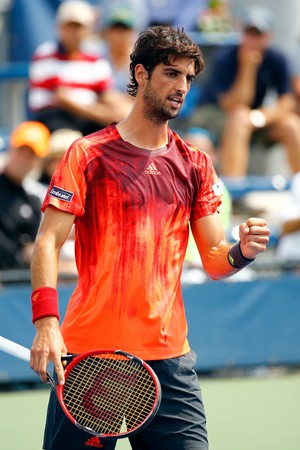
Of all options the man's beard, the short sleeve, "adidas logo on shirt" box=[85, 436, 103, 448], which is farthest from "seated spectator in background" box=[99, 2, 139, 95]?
"adidas logo on shirt" box=[85, 436, 103, 448]

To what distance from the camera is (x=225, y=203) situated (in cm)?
827

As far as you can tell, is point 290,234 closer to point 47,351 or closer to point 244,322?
point 244,322

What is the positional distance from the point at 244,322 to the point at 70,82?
8.33 feet

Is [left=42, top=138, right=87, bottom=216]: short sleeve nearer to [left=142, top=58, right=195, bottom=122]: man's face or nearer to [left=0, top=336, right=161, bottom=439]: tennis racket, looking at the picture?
[left=142, top=58, right=195, bottom=122]: man's face

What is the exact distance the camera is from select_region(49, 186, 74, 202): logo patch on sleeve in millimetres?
3867

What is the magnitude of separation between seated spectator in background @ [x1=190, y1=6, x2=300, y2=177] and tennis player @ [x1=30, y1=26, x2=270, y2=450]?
17.4 feet

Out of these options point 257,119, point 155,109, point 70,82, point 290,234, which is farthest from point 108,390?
point 257,119

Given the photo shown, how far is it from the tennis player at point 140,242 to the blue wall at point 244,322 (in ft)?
12.0

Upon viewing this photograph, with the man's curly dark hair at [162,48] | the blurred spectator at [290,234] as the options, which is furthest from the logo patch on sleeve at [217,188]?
the blurred spectator at [290,234]

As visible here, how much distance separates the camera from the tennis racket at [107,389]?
12.3 feet

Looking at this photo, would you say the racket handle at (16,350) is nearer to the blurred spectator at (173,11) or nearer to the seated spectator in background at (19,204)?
the seated spectator in background at (19,204)

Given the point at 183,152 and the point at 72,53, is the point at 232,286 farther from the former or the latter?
the point at 183,152

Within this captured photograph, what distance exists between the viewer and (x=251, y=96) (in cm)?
959

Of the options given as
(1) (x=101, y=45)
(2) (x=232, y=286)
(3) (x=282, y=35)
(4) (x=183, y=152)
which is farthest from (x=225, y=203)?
(4) (x=183, y=152)
